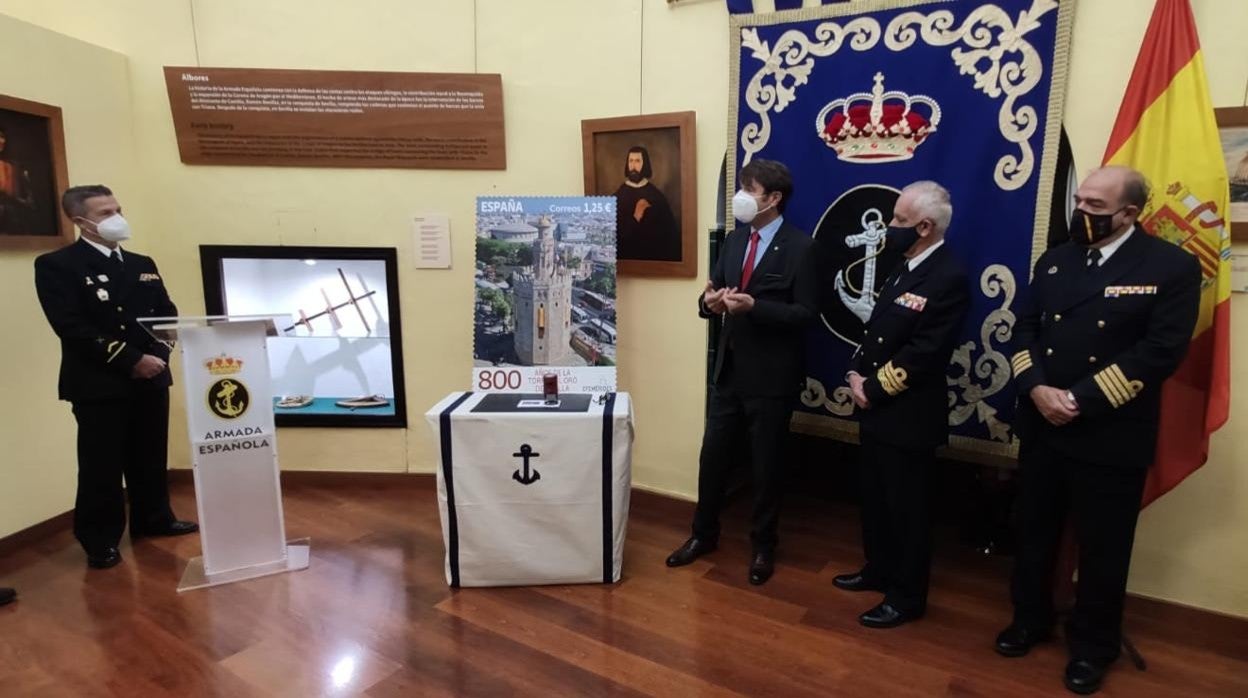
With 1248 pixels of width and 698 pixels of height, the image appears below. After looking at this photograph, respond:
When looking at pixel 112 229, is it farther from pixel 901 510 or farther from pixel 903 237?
pixel 901 510

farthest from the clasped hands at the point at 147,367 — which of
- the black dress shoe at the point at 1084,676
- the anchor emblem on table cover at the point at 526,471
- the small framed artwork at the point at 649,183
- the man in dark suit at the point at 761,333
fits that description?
the black dress shoe at the point at 1084,676

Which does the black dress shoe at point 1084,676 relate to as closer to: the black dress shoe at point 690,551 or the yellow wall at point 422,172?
the black dress shoe at point 690,551

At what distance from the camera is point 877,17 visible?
2.64 m

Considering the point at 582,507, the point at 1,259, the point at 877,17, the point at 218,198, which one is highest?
the point at 877,17

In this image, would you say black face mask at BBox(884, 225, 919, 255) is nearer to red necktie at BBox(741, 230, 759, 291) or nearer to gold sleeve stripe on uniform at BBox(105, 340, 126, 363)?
red necktie at BBox(741, 230, 759, 291)

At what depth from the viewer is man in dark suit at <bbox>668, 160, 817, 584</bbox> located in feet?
8.46

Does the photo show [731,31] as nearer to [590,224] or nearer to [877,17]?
[877,17]

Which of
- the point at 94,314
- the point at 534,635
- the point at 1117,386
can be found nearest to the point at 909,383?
the point at 1117,386

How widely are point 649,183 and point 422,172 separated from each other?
3.92 feet

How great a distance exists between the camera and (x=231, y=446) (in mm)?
2732

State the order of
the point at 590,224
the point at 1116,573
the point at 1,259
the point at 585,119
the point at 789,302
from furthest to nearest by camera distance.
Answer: the point at 585,119, the point at 590,224, the point at 1,259, the point at 789,302, the point at 1116,573

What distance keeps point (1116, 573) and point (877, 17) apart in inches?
82.8

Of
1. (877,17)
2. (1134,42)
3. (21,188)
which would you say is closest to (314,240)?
(21,188)

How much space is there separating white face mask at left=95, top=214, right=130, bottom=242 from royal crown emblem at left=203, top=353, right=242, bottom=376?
25.4 inches
